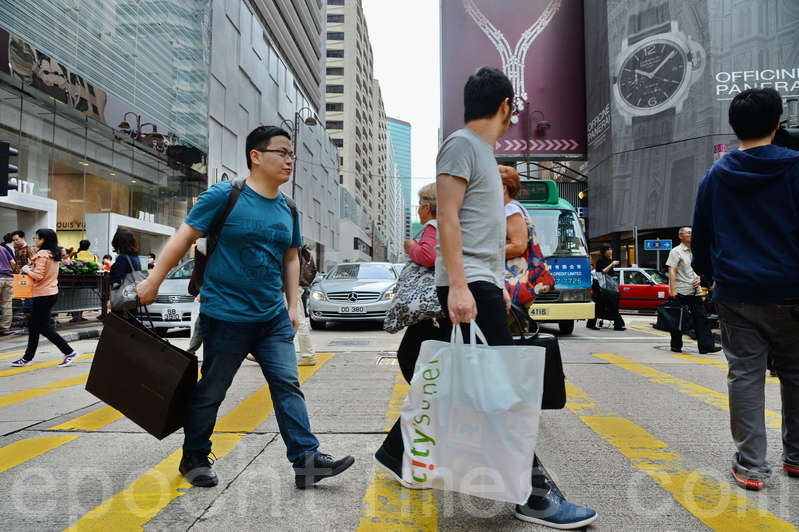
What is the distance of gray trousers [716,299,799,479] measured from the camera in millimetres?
2838

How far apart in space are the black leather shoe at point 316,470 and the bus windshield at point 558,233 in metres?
7.90

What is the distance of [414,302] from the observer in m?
2.62

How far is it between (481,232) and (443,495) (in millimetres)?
1312

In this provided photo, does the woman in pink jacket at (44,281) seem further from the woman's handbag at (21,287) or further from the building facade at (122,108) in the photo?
the building facade at (122,108)

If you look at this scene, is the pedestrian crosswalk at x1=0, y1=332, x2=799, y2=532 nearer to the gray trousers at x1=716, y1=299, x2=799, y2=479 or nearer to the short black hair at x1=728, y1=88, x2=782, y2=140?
the gray trousers at x1=716, y1=299, x2=799, y2=479

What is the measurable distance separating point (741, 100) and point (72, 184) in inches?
752

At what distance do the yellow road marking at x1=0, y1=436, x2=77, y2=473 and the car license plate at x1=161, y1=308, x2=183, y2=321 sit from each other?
6.13 meters

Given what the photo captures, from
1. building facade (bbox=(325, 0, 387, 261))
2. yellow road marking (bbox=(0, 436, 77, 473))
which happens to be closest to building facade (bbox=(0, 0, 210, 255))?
yellow road marking (bbox=(0, 436, 77, 473))

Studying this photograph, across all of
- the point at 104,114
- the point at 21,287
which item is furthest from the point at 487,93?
the point at 104,114

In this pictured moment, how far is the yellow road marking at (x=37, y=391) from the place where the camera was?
510 cm

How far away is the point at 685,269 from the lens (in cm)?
795

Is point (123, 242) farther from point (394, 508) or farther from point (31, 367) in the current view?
point (394, 508)

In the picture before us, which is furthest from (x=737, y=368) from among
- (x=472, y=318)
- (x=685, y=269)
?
(x=685, y=269)

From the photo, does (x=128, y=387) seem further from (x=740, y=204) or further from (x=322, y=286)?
(x=322, y=286)
